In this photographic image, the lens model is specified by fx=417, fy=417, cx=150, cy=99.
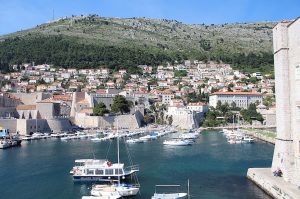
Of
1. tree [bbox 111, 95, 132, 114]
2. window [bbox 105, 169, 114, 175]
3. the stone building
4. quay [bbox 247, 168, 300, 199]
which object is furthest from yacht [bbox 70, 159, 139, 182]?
the stone building

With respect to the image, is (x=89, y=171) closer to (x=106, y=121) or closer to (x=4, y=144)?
(x=4, y=144)

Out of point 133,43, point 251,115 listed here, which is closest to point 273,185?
point 251,115

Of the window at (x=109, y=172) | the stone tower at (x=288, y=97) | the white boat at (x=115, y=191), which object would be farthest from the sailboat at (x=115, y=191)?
the stone tower at (x=288, y=97)

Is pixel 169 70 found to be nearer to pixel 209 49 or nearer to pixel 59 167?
pixel 209 49

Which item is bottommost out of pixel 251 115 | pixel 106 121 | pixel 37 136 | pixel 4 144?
pixel 4 144

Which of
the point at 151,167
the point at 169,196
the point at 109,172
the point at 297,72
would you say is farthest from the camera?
the point at 151,167

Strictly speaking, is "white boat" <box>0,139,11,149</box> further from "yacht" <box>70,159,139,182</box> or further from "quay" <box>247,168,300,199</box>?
"quay" <box>247,168,300,199</box>
